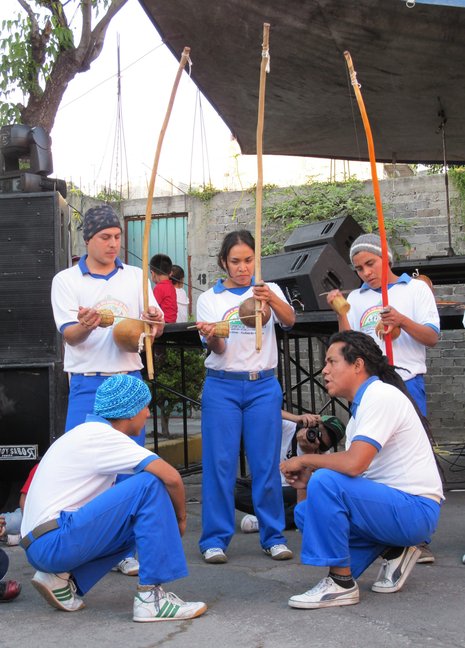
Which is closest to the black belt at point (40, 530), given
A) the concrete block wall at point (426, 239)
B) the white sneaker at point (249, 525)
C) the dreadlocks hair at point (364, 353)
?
the dreadlocks hair at point (364, 353)

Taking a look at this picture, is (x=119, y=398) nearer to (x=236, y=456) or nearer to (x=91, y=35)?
(x=236, y=456)

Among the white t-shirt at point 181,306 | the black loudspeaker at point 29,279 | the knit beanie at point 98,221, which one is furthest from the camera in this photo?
the white t-shirt at point 181,306

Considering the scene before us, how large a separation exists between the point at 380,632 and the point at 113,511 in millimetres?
1089

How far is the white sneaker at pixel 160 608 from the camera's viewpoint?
10.7 feet

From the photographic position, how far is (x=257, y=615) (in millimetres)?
3312

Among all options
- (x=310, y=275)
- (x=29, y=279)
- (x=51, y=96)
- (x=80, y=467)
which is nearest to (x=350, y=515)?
(x=80, y=467)

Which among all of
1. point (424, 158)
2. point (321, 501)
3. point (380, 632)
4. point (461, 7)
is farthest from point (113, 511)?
point (424, 158)

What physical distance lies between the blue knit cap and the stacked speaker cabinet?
178 centimetres

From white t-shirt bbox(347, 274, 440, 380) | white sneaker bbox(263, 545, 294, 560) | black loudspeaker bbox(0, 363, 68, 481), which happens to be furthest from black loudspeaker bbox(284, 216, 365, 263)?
white sneaker bbox(263, 545, 294, 560)

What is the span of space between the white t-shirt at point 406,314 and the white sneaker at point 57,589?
6.32 ft

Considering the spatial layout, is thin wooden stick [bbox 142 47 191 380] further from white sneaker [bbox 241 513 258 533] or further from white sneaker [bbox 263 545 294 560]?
white sneaker [bbox 241 513 258 533]

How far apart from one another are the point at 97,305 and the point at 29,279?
1.21 metres

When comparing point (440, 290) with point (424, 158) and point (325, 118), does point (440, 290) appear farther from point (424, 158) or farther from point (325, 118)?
point (325, 118)

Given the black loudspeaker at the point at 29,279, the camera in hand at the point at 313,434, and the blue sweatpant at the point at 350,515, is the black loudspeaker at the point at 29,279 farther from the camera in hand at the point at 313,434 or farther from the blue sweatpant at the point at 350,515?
the blue sweatpant at the point at 350,515
